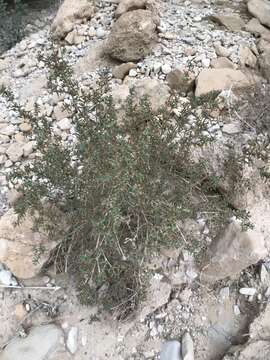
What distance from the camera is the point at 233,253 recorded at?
2.80 metres

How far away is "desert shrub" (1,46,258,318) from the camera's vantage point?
246cm

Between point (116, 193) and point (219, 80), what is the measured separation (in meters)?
1.40

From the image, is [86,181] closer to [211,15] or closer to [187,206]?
[187,206]

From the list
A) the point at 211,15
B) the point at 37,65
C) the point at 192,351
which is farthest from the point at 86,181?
the point at 211,15

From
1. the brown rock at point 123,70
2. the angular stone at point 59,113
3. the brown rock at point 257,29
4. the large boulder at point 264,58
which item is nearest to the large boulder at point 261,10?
the brown rock at point 257,29

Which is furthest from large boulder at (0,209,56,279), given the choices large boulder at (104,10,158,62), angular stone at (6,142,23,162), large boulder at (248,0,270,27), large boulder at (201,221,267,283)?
large boulder at (248,0,270,27)

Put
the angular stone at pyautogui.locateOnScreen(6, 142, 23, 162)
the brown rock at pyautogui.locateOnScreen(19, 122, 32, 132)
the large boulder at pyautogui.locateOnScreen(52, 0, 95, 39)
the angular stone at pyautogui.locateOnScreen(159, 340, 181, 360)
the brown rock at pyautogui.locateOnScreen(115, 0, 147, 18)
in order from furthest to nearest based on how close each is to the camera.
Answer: the large boulder at pyautogui.locateOnScreen(52, 0, 95, 39) → the brown rock at pyautogui.locateOnScreen(115, 0, 147, 18) → the brown rock at pyautogui.locateOnScreen(19, 122, 32, 132) → the angular stone at pyautogui.locateOnScreen(6, 142, 23, 162) → the angular stone at pyautogui.locateOnScreen(159, 340, 181, 360)

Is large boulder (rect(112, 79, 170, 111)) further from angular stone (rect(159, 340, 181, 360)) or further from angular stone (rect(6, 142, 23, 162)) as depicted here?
angular stone (rect(159, 340, 181, 360))

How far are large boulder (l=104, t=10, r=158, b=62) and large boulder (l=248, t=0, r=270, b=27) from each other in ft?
2.87

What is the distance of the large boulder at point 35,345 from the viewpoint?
2.78m

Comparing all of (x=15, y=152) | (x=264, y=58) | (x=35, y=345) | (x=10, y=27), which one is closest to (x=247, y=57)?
(x=264, y=58)

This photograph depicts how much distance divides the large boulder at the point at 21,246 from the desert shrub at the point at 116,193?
101 mm

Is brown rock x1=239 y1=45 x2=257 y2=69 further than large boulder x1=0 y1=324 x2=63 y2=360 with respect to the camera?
Yes

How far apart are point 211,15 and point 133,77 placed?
0.92 meters
